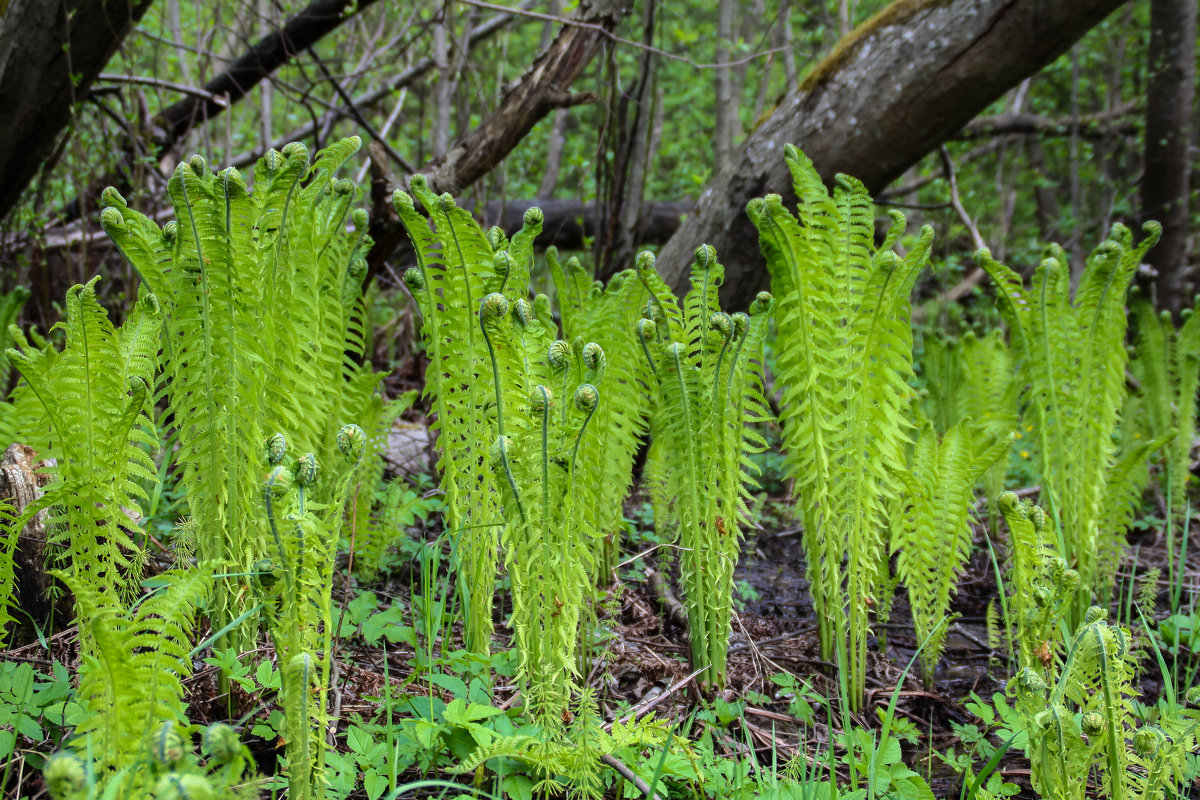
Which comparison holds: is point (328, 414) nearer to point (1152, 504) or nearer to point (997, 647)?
point (997, 647)

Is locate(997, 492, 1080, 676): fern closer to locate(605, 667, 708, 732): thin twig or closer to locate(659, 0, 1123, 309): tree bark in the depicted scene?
locate(605, 667, 708, 732): thin twig

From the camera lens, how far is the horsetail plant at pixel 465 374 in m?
1.69

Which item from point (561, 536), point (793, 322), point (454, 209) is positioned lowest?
point (561, 536)

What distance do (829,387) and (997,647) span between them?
985mm

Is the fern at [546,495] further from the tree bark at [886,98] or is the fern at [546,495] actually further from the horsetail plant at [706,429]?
the tree bark at [886,98]

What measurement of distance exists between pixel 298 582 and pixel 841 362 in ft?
4.47

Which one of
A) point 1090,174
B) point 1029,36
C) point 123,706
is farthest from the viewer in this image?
point 1090,174

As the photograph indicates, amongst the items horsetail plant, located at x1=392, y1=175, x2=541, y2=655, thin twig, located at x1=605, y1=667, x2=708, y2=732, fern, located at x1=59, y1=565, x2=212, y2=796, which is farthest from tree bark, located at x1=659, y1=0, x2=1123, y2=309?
fern, located at x1=59, y1=565, x2=212, y2=796

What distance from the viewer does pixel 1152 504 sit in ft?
11.8

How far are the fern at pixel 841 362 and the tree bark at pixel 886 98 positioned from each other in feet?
4.40

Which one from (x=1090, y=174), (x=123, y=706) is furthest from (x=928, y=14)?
(x=1090, y=174)

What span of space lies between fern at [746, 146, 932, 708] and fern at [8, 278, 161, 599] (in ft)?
4.43

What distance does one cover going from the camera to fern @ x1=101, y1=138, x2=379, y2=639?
5.09 ft

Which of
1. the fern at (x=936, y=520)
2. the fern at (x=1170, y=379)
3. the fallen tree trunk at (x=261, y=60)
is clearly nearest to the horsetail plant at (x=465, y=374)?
the fern at (x=936, y=520)
